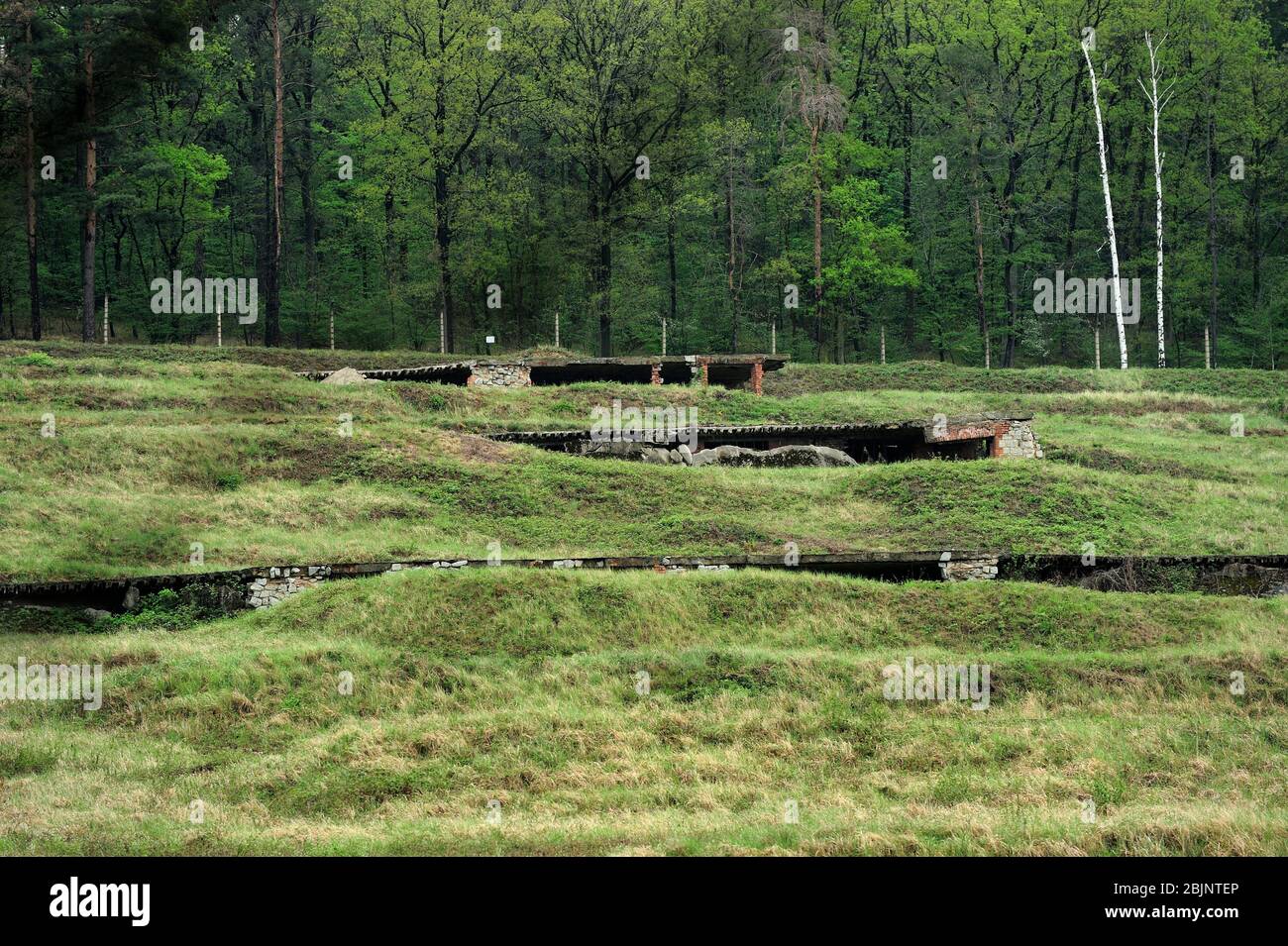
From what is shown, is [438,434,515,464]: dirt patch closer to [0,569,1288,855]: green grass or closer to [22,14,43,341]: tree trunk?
[0,569,1288,855]: green grass

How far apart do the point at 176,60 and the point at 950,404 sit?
30.1 m

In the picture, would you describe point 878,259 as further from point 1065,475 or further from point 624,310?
point 1065,475

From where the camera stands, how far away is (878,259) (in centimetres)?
5172

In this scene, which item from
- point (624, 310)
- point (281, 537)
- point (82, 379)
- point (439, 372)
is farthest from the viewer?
point (624, 310)

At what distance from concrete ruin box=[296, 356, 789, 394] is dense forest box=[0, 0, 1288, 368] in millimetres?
10051

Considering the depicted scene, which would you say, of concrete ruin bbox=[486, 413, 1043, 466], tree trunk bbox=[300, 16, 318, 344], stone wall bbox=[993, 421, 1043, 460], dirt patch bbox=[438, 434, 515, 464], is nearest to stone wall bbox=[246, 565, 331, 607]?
dirt patch bbox=[438, 434, 515, 464]

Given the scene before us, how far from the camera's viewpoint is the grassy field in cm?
1380

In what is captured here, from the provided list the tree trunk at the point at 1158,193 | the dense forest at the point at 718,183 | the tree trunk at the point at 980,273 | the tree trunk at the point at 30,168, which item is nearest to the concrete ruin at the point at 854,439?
the tree trunk at the point at 980,273

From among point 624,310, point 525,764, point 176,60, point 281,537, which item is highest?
point 176,60

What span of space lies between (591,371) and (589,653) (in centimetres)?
2188

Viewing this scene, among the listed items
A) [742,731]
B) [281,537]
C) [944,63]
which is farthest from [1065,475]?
[944,63]

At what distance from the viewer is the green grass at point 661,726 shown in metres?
13.1

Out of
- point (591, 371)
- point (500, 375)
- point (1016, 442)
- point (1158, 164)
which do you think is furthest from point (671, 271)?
point (1016, 442)

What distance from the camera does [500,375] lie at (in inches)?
1544
